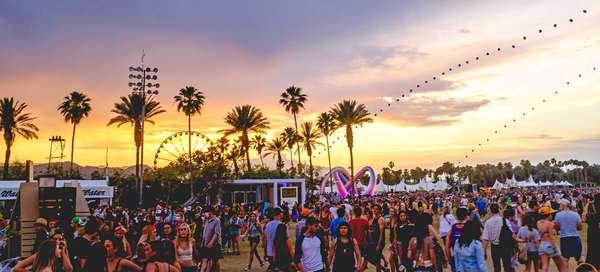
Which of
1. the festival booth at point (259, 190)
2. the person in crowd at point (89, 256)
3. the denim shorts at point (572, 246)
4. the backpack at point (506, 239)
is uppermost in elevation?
the festival booth at point (259, 190)

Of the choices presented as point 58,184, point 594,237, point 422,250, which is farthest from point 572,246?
point 58,184

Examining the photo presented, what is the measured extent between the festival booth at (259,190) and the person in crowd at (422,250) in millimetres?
40132

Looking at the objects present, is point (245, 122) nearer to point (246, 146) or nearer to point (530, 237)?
point (246, 146)

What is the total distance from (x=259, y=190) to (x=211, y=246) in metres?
43.2

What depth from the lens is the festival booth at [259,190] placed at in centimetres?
4997

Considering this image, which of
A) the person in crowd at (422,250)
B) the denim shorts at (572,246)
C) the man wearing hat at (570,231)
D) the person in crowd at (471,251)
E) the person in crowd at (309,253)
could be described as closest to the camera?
the person in crowd at (471,251)

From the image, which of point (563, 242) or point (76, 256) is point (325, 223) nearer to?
point (563, 242)

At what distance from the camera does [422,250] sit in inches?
333

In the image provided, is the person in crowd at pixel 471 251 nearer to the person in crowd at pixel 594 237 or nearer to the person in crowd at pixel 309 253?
the person in crowd at pixel 309 253

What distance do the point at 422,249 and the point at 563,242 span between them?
4.29m

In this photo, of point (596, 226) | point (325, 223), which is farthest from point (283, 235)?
point (596, 226)

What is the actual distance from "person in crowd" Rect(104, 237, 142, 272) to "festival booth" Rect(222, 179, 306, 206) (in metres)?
41.1

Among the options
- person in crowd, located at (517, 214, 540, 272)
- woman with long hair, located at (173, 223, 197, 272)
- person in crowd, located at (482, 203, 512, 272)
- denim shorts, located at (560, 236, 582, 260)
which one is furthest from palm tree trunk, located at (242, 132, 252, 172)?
woman with long hair, located at (173, 223, 197, 272)

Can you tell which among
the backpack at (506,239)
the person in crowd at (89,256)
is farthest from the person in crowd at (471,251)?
the person in crowd at (89,256)
